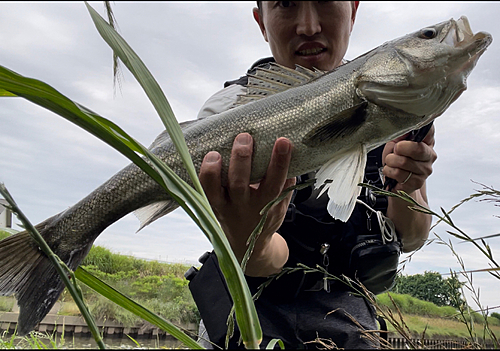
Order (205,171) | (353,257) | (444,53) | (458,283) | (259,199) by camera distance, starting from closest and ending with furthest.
A: (458,283) → (444,53) → (205,171) → (259,199) → (353,257)

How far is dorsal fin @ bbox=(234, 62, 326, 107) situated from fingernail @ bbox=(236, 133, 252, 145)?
24 centimetres

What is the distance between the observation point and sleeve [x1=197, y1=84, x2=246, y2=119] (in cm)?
247

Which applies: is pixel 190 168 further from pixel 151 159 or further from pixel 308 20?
pixel 308 20

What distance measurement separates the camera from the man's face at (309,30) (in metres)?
2.17

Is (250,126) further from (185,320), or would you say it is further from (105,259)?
(185,320)

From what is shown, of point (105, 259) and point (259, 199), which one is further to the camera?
point (105, 259)

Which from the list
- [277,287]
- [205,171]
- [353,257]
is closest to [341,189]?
[205,171]

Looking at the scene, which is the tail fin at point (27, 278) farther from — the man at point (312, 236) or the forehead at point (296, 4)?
the forehead at point (296, 4)

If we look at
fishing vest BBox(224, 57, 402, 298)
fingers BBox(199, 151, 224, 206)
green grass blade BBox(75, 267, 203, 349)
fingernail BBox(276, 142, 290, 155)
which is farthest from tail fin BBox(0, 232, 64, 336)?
fishing vest BBox(224, 57, 402, 298)

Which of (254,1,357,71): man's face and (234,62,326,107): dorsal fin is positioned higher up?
(254,1,357,71): man's face

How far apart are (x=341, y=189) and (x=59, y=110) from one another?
98 cm

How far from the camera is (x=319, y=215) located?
2.29 meters

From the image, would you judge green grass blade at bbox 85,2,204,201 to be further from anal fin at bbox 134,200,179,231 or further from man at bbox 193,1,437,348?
man at bbox 193,1,437,348

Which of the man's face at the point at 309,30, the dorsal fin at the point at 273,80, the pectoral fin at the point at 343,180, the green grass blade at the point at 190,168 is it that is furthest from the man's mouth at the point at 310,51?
the green grass blade at the point at 190,168
